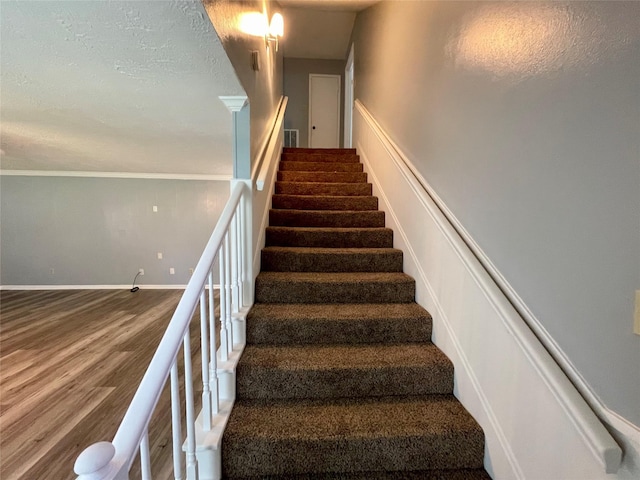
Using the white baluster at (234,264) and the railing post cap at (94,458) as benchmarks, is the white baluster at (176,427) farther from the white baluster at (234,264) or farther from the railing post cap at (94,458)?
the white baluster at (234,264)

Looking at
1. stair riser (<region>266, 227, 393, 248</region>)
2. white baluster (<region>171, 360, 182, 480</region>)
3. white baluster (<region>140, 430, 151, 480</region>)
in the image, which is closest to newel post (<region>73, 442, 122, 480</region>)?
white baluster (<region>140, 430, 151, 480</region>)

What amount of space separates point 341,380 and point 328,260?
876 mm

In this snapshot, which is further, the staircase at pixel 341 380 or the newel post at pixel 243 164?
the newel post at pixel 243 164

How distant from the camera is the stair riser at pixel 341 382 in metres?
1.40

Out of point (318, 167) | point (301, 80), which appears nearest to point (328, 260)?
point (318, 167)

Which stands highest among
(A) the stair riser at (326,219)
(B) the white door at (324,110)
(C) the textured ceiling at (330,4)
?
(C) the textured ceiling at (330,4)

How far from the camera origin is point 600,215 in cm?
79

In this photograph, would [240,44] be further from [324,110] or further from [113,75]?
[324,110]

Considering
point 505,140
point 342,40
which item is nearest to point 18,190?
point 342,40

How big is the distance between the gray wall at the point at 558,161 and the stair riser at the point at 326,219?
0.99 m

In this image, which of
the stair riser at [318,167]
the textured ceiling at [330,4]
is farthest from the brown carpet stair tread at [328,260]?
the textured ceiling at [330,4]

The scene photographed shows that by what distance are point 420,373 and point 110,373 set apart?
259 cm

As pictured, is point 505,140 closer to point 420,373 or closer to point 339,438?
point 420,373

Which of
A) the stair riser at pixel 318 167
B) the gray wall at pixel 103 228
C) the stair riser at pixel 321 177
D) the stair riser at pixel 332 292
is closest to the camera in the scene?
the stair riser at pixel 332 292
